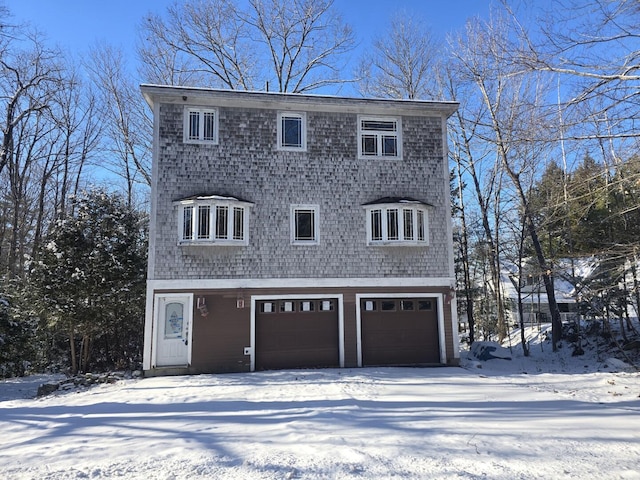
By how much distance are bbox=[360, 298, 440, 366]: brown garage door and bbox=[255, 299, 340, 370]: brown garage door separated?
963 mm

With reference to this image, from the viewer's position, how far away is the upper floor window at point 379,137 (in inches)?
508

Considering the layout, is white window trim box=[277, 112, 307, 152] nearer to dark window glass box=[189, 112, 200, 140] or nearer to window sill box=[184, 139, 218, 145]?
window sill box=[184, 139, 218, 145]

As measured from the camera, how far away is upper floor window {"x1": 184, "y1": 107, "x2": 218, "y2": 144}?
12.1m

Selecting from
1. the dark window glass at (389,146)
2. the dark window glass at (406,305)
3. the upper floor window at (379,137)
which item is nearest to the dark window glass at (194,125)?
the upper floor window at (379,137)

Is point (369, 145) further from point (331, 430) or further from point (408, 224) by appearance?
point (331, 430)

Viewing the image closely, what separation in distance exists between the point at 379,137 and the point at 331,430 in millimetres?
9328

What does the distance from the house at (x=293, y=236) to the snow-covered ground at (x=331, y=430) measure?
6.25ft

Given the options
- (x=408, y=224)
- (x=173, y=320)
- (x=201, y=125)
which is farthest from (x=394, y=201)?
(x=173, y=320)

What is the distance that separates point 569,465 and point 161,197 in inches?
418

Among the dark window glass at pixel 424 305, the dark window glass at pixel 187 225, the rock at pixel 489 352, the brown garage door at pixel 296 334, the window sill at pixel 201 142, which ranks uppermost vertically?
the window sill at pixel 201 142

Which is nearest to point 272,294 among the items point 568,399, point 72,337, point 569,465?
point 72,337

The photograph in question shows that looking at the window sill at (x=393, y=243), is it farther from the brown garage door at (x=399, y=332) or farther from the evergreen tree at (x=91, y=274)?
the evergreen tree at (x=91, y=274)

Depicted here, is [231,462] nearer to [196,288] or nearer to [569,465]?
[569,465]

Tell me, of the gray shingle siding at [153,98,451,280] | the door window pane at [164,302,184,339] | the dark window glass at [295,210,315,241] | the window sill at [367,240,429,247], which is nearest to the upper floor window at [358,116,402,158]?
the gray shingle siding at [153,98,451,280]
